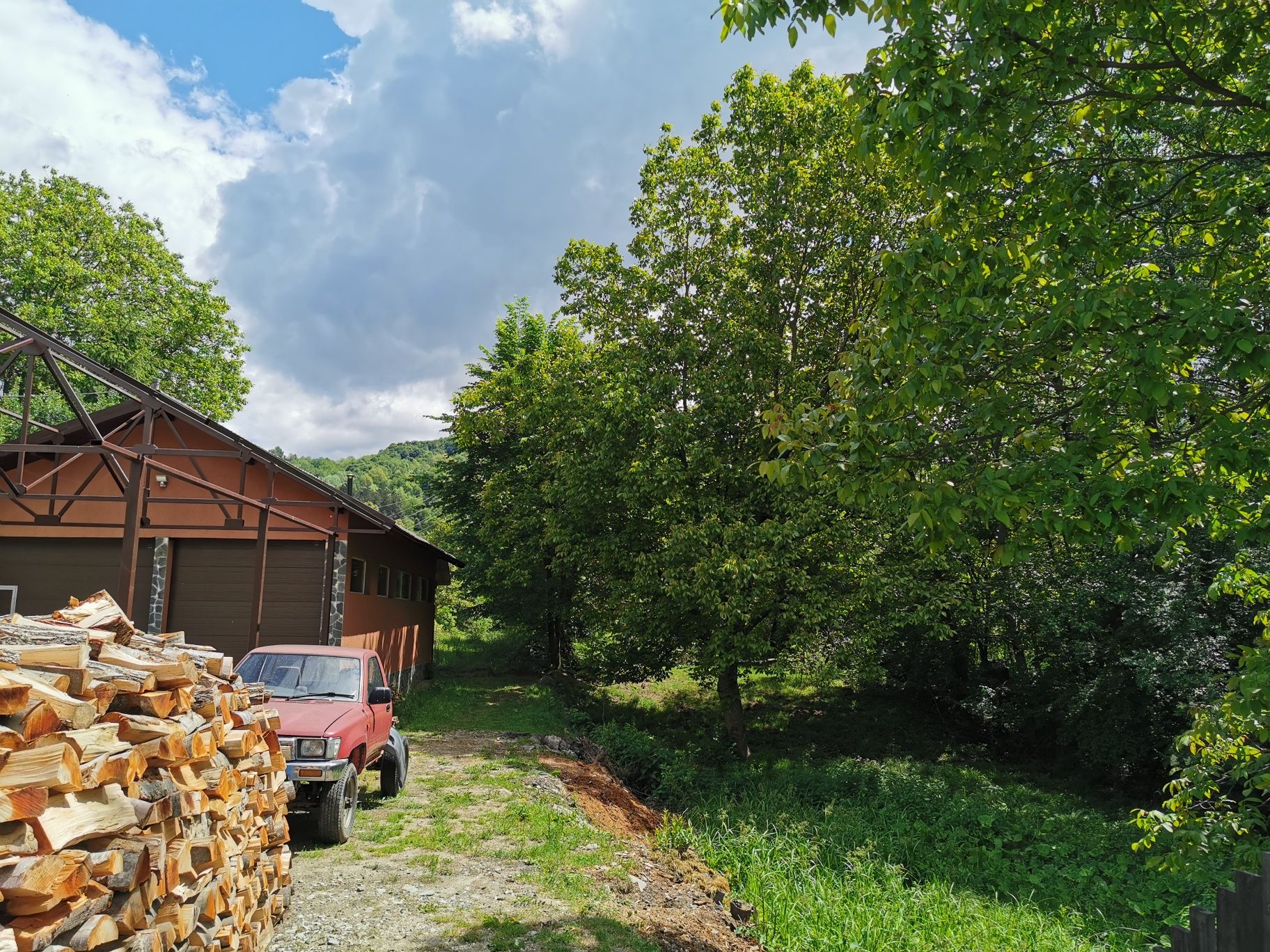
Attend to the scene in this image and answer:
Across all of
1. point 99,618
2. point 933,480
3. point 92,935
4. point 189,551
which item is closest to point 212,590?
point 189,551

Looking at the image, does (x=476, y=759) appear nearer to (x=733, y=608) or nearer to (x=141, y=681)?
(x=733, y=608)

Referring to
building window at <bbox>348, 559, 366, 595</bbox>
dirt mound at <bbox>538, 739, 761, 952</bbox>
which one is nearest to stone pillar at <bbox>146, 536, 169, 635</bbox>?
building window at <bbox>348, 559, 366, 595</bbox>

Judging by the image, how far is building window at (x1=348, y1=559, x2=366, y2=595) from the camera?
1911 centimetres

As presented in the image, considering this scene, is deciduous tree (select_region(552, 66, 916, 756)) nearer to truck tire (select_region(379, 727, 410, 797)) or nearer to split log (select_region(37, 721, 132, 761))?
truck tire (select_region(379, 727, 410, 797))

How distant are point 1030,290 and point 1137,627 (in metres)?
11.7

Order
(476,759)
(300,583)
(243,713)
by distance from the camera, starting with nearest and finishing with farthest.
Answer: (243,713) < (476,759) < (300,583)

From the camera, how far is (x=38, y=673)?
323 cm

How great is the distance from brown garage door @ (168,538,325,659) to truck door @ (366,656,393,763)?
352 inches

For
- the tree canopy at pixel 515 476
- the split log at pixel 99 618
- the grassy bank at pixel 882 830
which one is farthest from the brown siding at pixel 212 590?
the split log at pixel 99 618

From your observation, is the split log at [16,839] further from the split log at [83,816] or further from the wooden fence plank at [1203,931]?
the wooden fence plank at [1203,931]

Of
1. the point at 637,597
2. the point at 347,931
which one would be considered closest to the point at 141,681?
the point at 347,931

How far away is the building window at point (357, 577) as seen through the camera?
19.1m

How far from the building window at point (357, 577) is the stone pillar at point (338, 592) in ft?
4.16

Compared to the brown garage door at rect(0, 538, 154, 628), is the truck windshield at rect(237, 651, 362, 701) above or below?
below
